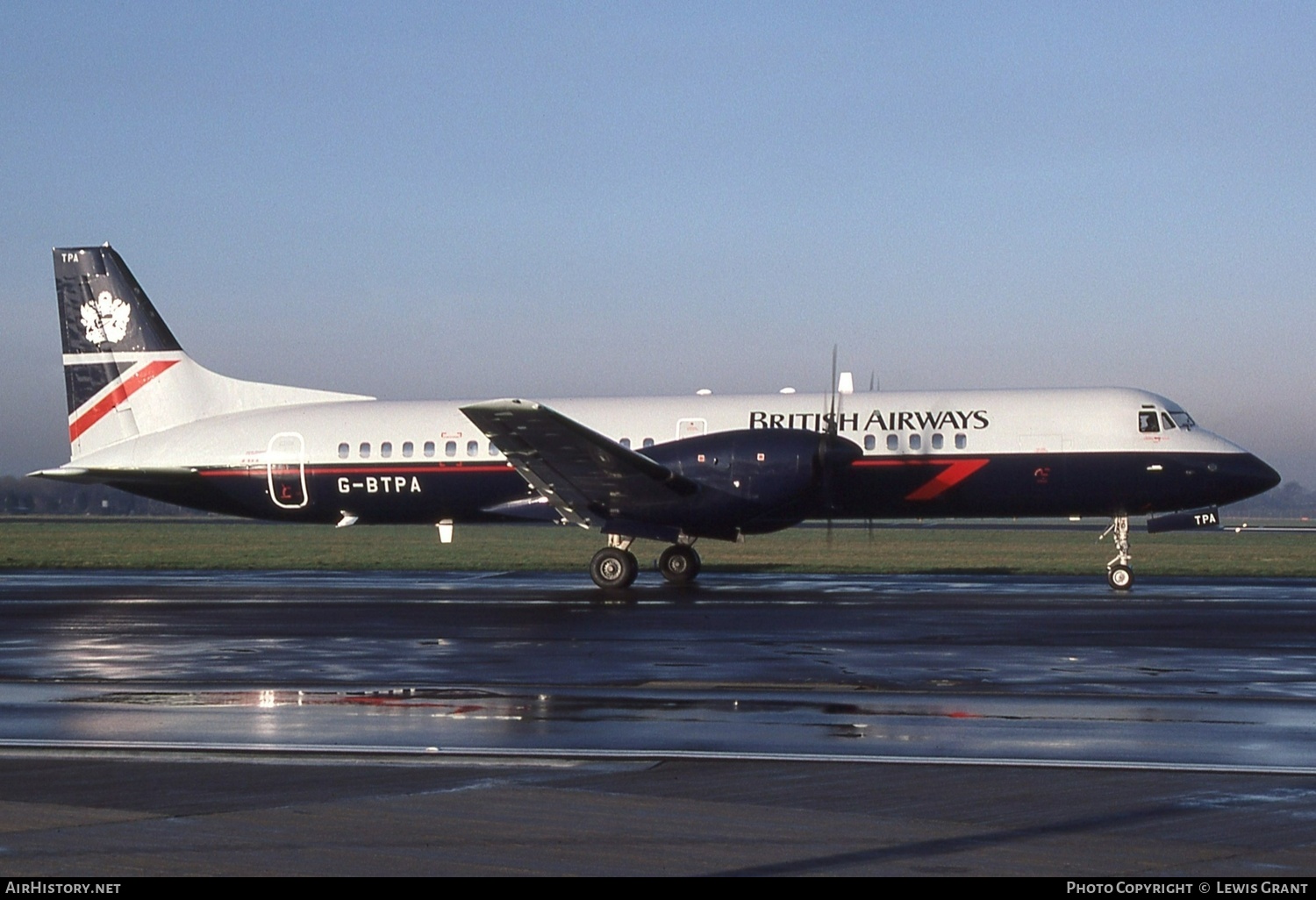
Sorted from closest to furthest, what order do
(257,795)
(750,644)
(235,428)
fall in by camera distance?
(257,795), (750,644), (235,428)

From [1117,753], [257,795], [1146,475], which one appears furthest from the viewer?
[1146,475]

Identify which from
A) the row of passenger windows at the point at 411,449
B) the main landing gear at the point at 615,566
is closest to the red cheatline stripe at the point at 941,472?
the main landing gear at the point at 615,566

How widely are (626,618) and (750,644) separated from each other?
3.97 meters

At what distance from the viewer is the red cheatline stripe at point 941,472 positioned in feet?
89.9

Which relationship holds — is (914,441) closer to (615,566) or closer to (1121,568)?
(1121,568)

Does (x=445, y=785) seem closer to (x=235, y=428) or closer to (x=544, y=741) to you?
(x=544, y=741)

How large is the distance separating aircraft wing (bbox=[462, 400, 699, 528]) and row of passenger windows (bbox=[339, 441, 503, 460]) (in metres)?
2.42

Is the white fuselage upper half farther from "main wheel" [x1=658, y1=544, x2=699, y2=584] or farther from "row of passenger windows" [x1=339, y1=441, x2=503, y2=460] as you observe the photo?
"main wheel" [x1=658, y1=544, x2=699, y2=584]

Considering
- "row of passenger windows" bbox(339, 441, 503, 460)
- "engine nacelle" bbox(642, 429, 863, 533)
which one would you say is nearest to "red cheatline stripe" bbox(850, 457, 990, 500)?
"engine nacelle" bbox(642, 429, 863, 533)

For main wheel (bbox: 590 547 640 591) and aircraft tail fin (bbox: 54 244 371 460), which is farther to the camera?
aircraft tail fin (bbox: 54 244 371 460)

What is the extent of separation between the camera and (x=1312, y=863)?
21.6 feet

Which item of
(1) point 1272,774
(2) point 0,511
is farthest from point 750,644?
(2) point 0,511

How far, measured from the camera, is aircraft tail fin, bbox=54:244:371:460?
104 feet

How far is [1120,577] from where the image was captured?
2612 centimetres
